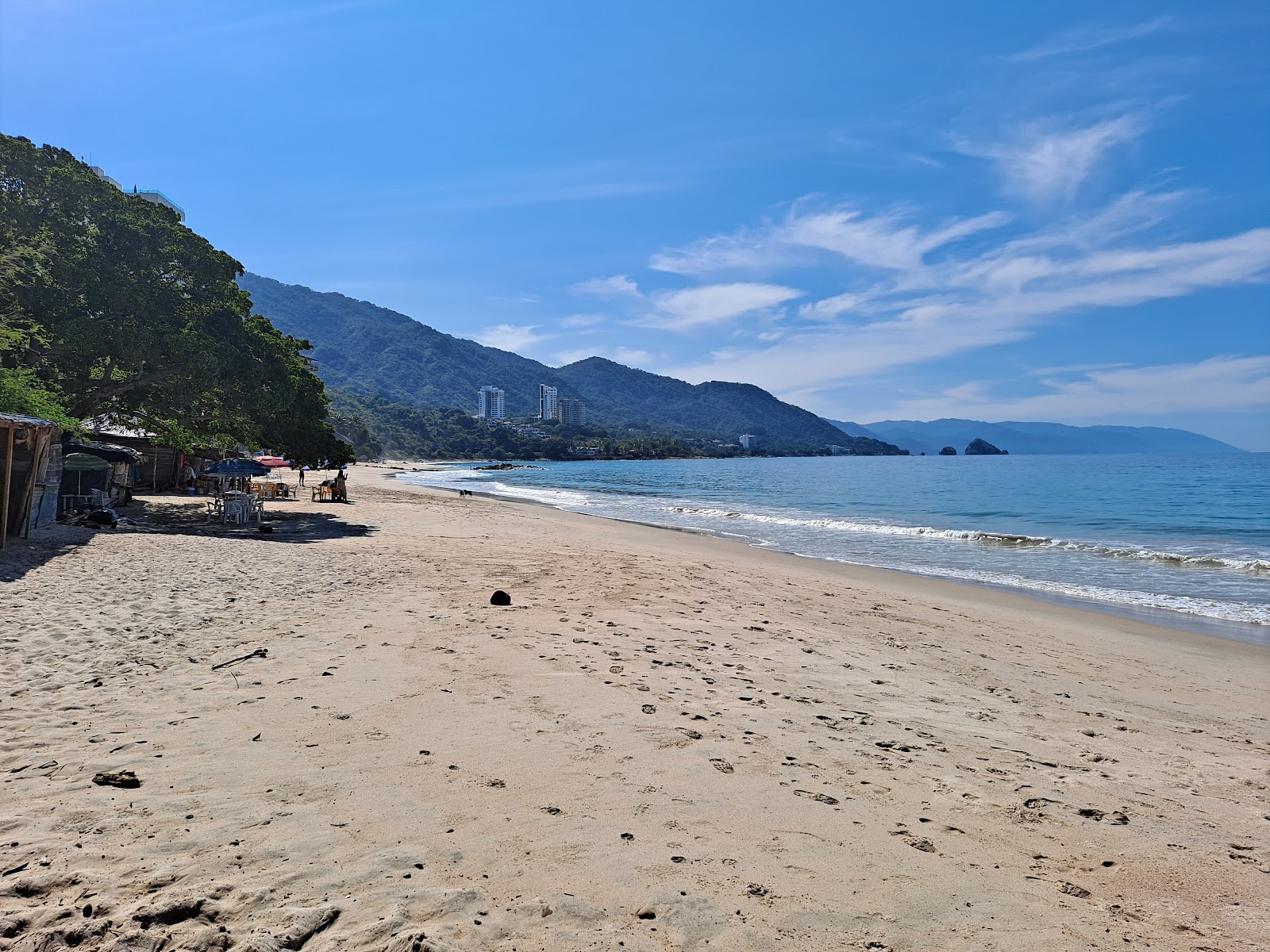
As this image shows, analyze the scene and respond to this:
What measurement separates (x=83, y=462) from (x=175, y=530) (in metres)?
5.05

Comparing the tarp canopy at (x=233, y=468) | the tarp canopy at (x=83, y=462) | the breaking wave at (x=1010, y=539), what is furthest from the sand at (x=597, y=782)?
the tarp canopy at (x=233, y=468)

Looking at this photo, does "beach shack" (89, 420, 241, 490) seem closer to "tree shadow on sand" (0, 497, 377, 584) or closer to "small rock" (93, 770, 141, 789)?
"tree shadow on sand" (0, 497, 377, 584)

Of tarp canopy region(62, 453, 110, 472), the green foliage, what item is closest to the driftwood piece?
the green foliage

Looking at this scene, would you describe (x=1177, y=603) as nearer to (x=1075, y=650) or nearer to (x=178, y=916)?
(x=1075, y=650)

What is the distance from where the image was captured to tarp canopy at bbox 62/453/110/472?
704 inches

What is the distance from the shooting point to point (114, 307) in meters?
16.7

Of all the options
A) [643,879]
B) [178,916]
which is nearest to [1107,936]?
[643,879]

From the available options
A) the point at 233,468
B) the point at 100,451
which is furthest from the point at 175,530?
the point at 233,468

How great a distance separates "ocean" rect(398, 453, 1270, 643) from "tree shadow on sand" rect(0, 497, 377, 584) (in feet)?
42.7

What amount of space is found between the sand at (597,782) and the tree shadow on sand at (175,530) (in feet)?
7.94

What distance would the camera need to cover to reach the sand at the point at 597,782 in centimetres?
274

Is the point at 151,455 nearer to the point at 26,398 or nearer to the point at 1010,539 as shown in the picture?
the point at 26,398

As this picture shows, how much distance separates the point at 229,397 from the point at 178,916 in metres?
21.1

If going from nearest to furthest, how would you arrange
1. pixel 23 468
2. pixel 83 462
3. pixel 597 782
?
pixel 597 782
pixel 23 468
pixel 83 462
